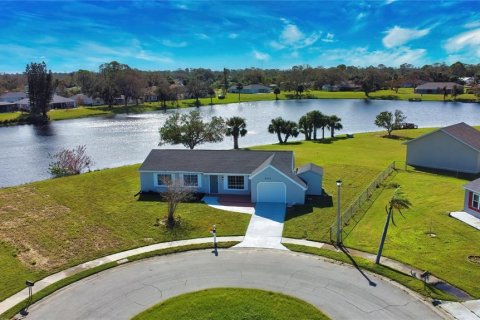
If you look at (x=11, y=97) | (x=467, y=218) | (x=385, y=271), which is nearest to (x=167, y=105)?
(x=11, y=97)

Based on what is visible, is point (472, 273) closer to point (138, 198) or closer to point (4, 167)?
point (138, 198)

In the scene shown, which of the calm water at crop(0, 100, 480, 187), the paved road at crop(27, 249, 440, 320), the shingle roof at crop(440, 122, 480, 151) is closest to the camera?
the paved road at crop(27, 249, 440, 320)

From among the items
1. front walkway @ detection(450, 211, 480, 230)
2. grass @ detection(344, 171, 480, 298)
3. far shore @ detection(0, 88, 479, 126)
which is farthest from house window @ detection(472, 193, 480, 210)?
far shore @ detection(0, 88, 479, 126)

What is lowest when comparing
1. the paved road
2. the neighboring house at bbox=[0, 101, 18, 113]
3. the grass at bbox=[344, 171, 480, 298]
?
the paved road

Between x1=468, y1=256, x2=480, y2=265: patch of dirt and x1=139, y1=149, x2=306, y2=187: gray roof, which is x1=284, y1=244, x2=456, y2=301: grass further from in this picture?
x1=139, y1=149, x2=306, y2=187: gray roof

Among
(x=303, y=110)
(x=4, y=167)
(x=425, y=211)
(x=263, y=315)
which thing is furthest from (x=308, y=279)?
(x=303, y=110)

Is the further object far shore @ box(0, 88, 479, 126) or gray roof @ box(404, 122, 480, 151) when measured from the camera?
far shore @ box(0, 88, 479, 126)

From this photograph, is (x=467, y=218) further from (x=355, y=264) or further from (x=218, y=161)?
(x=218, y=161)
